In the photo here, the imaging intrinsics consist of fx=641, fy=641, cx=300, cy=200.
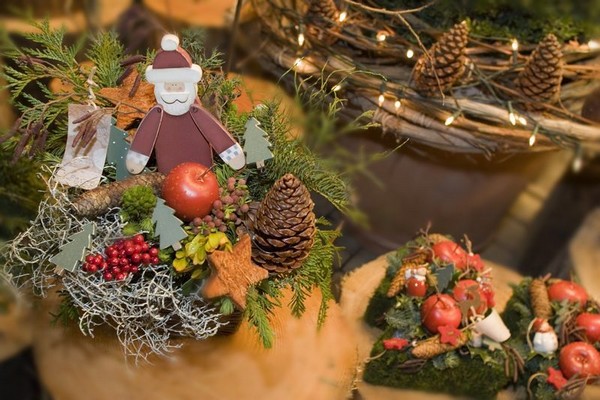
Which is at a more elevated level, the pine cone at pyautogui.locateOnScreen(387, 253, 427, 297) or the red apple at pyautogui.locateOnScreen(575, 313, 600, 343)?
the red apple at pyautogui.locateOnScreen(575, 313, 600, 343)

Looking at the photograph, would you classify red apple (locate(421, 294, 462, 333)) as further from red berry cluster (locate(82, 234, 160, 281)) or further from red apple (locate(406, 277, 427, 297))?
red berry cluster (locate(82, 234, 160, 281))

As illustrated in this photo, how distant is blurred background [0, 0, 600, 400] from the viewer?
938 mm

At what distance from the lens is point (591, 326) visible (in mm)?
1060

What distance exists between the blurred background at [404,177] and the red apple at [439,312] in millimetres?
167

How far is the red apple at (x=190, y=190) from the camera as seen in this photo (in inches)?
30.9

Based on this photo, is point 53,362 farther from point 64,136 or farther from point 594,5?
point 594,5

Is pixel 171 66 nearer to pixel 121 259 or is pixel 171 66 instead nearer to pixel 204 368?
pixel 121 259

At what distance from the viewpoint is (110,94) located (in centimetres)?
89

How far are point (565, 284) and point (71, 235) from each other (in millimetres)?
836

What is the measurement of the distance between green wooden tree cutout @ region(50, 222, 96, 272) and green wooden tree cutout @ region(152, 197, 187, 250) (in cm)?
8

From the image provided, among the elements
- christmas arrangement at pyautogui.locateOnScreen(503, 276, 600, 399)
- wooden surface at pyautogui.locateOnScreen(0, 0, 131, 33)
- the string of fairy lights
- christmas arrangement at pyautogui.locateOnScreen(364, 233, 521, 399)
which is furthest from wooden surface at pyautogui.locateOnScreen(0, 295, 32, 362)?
christmas arrangement at pyautogui.locateOnScreen(503, 276, 600, 399)

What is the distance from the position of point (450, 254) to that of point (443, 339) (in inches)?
6.7

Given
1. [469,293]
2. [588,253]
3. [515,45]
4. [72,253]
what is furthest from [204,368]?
[588,253]

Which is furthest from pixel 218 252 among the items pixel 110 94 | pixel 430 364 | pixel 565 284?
pixel 565 284
